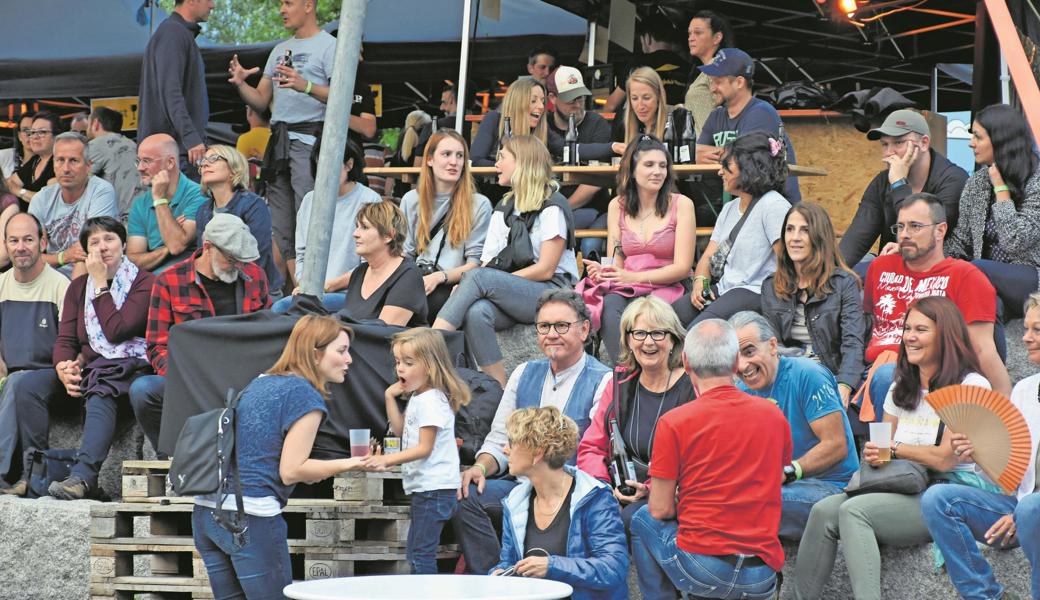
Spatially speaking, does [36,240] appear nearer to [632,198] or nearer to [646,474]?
[632,198]

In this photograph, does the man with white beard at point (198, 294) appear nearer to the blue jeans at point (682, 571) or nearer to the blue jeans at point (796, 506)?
the blue jeans at point (682, 571)

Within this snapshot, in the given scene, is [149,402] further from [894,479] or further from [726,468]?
[894,479]

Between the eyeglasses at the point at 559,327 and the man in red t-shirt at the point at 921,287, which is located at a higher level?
the man in red t-shirt at the point at 921,287

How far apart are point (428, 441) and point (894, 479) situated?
2070 mm

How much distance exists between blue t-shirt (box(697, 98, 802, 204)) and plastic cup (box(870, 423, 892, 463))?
3248mm

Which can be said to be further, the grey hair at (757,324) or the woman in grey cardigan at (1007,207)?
the woman in grey cardigan at (1007,207)

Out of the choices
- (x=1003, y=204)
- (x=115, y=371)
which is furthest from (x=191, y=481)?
(x=1003, y=204)

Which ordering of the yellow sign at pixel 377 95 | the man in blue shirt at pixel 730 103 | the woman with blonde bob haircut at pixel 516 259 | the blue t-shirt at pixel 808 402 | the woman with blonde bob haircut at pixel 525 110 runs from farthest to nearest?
1. the yellow sign at pixel 377 95
2. the woman with blonde bob haircut at pixel 525 110
3. the man in blue shirt at pixel 730 103
4. the woman with blonde bob haircut at pixel 516 259
5. the blue t-shirt at pixel 808 402

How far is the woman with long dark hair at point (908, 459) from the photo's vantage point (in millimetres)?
6180

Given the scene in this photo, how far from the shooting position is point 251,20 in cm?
3453

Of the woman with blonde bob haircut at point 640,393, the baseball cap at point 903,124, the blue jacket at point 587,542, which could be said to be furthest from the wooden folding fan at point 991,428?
the baseball cap at point 903,124

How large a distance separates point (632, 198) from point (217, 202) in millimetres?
2787

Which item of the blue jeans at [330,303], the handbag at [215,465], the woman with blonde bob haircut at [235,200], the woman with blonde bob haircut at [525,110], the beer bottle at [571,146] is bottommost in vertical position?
the handbag at [215,465]

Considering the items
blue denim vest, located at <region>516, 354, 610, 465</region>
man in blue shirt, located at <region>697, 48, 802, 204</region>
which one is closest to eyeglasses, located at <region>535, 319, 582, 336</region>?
blue denim vest, located at <region>516, 354, 610, 465</region>
